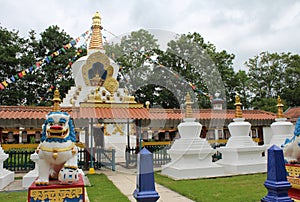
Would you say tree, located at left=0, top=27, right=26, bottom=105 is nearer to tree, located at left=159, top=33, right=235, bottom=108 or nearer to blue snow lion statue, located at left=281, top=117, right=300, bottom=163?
tree, located at left=159, top=33, right=235, bottom=108

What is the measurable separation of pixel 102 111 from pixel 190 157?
13.9 feet

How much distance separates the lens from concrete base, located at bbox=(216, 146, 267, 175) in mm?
11053

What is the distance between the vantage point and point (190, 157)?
1058 centimetres

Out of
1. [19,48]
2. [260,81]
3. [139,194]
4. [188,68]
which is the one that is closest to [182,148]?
[139,194]

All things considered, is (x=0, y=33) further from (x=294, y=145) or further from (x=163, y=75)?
(x=294, y=145)

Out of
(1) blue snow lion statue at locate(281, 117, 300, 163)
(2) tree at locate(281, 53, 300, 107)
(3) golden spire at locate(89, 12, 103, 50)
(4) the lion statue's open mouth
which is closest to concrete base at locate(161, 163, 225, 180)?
(1) blue snow lion statue at locate(281, 117, 300, 163)

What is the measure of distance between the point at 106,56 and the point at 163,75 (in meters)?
6.47

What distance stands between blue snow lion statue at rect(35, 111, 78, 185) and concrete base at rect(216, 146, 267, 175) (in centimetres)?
781

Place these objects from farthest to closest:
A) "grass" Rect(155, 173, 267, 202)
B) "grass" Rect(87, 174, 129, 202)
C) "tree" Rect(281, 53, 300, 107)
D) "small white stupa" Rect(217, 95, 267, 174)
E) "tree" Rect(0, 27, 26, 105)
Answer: "tree" Rect(281, 53, 300, 107)
"tree" Rect(0, 27, 26, 105)
"small white stupa" Rect(217, 95, 267, 174)
"grass" Rect(87, 174, 129, 202)
"grass" Rect(155, 173, 267, 202)

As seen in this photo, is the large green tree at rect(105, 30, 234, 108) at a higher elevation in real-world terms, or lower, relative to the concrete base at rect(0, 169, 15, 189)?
higher

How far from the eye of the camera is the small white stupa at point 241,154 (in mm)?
11155

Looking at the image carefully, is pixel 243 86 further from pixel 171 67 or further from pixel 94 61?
pixel 94 61

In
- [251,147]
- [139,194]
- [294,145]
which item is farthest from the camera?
[251,147]

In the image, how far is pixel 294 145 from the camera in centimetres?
596
